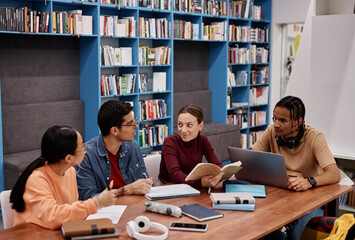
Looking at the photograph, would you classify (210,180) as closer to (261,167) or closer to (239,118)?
(261,167)

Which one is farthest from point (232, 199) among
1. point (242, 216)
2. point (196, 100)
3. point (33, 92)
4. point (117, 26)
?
point (196, 100)

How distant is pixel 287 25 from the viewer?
8273 mm

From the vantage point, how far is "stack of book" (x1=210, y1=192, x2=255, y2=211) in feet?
8.01

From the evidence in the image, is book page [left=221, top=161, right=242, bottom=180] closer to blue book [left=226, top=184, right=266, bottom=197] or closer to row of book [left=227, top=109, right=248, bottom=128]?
blue book [left=226, top=184, right=266, bottom=197]

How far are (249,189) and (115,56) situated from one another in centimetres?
335

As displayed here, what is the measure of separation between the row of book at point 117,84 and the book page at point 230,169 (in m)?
2.99

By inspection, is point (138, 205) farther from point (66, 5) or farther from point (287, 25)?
point (287, 25)

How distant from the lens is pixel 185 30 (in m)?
6.54

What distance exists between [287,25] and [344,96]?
4155 mm

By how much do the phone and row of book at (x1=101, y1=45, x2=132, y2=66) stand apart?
12.2ft

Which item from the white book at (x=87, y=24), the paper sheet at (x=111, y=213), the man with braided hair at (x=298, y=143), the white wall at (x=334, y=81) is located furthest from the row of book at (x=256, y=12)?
the paper sheet at (x=111, y=213)

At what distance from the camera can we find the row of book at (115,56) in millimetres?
5539

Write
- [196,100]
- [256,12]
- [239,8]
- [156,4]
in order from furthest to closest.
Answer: [256,12], [239,8], [196,100], [156,4]

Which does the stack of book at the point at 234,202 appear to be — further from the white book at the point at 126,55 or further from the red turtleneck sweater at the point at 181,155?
the white book at the point at 126,55
